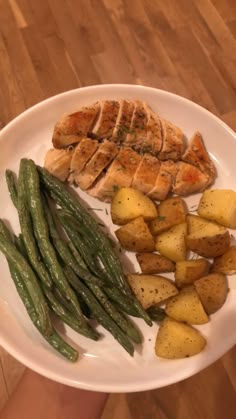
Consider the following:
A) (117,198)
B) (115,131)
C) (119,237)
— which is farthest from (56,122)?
(119,237)

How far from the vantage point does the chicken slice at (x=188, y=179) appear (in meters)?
2.10

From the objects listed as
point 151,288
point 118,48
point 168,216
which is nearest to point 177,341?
point 151,288

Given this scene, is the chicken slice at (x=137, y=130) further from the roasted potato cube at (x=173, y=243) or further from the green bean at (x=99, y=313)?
the green bean at (x=99, y=313)

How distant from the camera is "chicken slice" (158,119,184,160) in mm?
2166

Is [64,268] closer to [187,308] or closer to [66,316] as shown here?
[66,316]

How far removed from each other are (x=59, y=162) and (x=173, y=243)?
71 cm

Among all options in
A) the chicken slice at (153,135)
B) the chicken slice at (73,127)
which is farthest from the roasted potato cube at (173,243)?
the chicken slice at (73,127)

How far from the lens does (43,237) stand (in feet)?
6.35

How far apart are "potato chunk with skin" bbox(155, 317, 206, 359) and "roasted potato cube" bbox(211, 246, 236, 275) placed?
316mm

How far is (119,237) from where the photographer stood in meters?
1.98

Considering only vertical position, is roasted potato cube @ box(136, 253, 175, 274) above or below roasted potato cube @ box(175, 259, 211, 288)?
above

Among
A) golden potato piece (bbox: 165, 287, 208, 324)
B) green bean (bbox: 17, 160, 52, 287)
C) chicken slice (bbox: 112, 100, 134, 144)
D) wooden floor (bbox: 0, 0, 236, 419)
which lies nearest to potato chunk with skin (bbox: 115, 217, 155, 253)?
golden potato piece (bbox: 165, 287, 208, 324)

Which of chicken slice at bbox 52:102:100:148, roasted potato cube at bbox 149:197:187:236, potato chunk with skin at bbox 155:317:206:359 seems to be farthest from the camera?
chicken slice at bbox 52:102:100:148

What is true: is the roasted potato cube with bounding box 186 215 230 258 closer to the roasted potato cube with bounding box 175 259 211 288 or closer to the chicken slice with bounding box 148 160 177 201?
the roasted potato cube with bounding box 175 259 211 288
